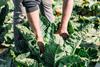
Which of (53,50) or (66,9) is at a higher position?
(66,9)

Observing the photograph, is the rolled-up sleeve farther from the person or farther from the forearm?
the forearm

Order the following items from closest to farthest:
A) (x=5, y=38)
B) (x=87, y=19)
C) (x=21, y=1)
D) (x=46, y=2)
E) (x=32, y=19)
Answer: (x=32, y=19) < (x=21, y=1) < (x=46, y=2) < (x=5, y=38) < (x=87, y=19)

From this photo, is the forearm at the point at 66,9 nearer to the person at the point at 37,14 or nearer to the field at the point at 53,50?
the person at the point at 37,14

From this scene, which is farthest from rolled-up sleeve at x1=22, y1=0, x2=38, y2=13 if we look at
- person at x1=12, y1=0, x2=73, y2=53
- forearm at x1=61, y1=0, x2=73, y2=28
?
forearm at x1=61, y1=0, x2=73, y2=28

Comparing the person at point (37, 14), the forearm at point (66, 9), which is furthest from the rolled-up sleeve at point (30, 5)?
the forearm at point (66, 9)

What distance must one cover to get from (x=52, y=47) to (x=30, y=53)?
0.37 m

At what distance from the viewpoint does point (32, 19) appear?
362 centimetres

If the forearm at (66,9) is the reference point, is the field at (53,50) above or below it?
below

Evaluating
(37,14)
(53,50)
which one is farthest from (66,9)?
(53,50)

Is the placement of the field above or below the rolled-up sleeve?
below

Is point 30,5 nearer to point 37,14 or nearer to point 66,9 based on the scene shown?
point 37,14

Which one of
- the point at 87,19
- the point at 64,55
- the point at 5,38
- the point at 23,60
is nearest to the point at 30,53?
the point at 23,60

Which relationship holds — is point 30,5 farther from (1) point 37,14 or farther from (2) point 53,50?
(2) point 53,50

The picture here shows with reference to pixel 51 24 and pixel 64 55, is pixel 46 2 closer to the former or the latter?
pixel 51 24
